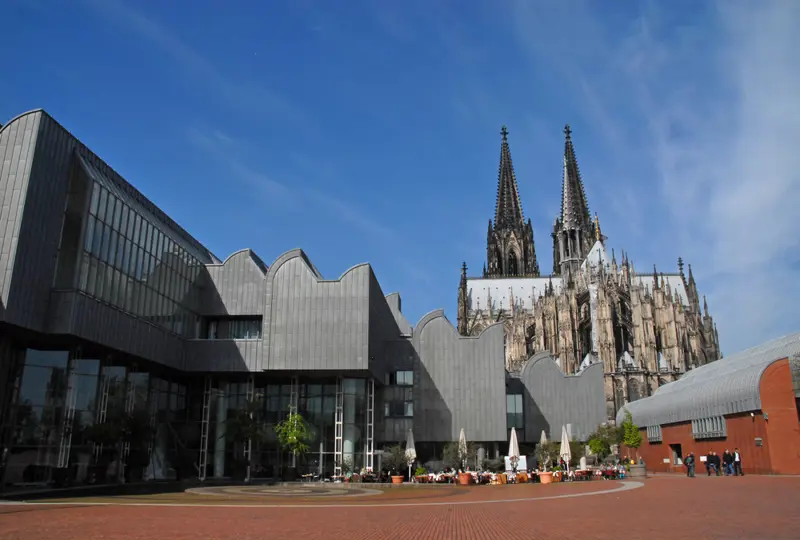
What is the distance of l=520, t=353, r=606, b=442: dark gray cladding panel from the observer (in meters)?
52.6

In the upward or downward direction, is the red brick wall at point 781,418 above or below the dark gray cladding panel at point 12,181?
below

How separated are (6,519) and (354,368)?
25.1 metres

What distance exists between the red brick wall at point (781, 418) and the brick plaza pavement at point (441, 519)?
12.8 metres

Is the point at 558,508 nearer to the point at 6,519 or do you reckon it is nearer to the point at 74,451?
the point at 6,519

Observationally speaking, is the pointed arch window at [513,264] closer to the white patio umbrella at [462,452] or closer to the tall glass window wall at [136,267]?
the white patio umbrella at [462,452]

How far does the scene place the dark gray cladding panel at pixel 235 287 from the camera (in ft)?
143

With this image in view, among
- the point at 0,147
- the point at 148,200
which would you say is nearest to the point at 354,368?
the point at 148,200

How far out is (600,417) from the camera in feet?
177

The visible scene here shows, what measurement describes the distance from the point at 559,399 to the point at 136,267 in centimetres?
3451

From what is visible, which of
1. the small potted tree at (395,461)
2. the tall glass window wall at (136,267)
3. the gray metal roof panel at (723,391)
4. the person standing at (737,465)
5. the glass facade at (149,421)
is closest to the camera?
the glass facade at (149,421)

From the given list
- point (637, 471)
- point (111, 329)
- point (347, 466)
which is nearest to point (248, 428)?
point (347, 466)

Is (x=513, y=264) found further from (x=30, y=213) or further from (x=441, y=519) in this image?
(x=441, y=519)

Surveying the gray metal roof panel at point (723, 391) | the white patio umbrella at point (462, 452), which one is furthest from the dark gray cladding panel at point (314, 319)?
the gray metal roof panel at point (723, 391)

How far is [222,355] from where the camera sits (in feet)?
134
